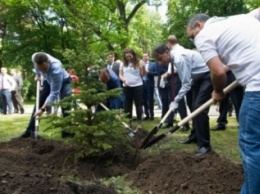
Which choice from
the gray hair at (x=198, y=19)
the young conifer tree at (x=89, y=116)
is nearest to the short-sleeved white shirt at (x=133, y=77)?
the young conifer tree at (x=89, y=116)

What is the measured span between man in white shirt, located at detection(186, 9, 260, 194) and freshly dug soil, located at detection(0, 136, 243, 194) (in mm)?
1041

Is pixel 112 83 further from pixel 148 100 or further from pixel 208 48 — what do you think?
pixel 208 48

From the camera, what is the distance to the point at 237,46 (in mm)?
3467

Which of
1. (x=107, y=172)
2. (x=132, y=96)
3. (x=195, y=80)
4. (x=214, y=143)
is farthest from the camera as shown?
(x=132, y=96)

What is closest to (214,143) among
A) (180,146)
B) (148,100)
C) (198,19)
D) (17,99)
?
(180,146)

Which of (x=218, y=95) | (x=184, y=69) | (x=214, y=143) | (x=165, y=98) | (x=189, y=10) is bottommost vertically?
(x=214, y=143)

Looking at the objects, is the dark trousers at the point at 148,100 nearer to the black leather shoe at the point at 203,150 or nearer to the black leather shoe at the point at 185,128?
the black leather shoe at the point at 185,128

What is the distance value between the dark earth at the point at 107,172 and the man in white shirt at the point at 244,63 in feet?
3.39

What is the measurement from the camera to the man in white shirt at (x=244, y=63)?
3.38 m

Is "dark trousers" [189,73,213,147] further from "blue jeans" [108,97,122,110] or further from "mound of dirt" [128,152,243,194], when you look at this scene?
"blue jeans" [108,97,122,110]

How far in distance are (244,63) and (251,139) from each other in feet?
2.01

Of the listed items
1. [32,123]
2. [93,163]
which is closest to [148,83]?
[32,123]

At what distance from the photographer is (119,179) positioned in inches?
203

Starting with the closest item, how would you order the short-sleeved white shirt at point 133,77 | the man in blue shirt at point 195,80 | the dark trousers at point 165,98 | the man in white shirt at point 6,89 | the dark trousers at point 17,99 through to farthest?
the man in blue shirt at point 195,80, the short-sleeved white shirt at point 133,77, the dark trousers at point 165,98, the man in white shirt at point 6,89, the dark trousers at point 17,99
